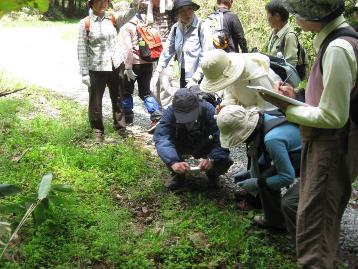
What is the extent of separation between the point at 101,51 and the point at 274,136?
3.14 metres

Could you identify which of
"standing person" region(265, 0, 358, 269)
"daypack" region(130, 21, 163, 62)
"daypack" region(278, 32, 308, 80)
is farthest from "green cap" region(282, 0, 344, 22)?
"daypack" region(130, 21, 163, 62)

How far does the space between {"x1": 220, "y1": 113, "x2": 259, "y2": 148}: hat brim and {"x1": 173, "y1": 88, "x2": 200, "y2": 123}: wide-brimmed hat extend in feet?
2.56

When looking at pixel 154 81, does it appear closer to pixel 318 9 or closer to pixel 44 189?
pixel 44 189

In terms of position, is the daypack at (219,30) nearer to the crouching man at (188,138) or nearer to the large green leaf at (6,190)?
the crouching man at (188,138)

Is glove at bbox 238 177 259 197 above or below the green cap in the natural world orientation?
below

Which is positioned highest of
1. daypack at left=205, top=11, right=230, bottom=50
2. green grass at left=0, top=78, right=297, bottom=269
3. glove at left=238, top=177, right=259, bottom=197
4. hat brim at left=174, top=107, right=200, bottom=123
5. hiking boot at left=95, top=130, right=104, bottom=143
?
daypack at left=205, top=11, right=230, bottom=50

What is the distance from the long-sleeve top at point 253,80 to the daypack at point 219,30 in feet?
7.54

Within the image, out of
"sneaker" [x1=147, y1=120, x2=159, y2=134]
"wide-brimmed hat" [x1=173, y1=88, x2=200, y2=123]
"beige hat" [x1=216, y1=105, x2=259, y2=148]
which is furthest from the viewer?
"sneaker" [x1=147, y1=120, x2=159, y2=134]

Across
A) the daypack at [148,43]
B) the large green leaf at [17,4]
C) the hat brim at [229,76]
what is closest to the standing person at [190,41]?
the daypack at [148,43]

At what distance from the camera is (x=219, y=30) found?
20.9 feet

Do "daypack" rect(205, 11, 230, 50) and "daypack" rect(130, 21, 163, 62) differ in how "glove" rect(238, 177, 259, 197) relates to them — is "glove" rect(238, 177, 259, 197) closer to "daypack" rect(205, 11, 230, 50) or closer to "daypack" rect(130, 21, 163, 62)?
"daypack" rect(205, 11, 230, 50)

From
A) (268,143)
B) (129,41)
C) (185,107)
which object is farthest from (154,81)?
(268,143)

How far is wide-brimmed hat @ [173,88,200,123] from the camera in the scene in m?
4.34

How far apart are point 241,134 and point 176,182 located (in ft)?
4.41
